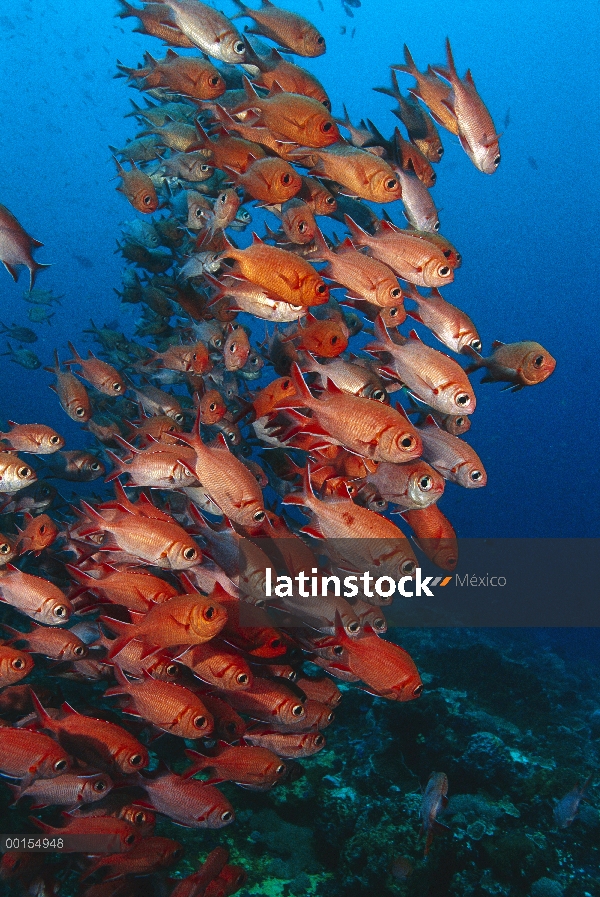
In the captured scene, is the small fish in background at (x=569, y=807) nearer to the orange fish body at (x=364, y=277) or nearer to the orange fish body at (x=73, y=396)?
the orange fish body at (x=364, y=277)

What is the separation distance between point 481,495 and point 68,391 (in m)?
57.4

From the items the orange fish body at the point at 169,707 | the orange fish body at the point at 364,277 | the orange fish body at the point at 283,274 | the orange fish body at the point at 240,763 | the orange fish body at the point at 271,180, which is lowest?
the orange fish body at the point at 240,763

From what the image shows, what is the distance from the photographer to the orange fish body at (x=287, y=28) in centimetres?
491

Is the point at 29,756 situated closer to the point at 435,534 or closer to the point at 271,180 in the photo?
the point at 435,534

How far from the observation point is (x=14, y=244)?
4332mm

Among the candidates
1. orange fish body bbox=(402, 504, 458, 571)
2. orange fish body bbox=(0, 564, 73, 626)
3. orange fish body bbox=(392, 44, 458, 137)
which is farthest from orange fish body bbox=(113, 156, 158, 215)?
orange fish body bbox=(402, 504, 458, 571)

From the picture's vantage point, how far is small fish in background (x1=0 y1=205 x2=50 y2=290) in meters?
4.29

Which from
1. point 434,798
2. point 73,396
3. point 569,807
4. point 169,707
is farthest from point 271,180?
point 569,807

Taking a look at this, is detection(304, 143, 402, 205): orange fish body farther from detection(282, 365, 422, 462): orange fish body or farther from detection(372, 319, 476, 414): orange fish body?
detection(282, 365, 422, 462): orange fish body

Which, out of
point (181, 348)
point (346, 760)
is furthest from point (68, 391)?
point (346, 760)

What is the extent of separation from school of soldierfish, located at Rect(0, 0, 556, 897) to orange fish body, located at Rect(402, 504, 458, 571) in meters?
0.02

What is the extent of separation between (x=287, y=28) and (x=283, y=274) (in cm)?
280

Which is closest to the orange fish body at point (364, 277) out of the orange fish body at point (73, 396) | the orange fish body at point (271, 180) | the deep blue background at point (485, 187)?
the orange fish body at point (271, 180)

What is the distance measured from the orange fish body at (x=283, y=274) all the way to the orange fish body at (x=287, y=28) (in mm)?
2453
